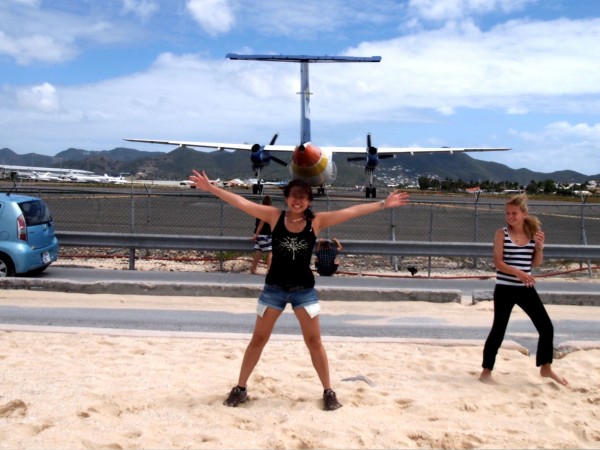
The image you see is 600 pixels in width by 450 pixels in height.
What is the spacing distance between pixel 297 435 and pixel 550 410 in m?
2.02

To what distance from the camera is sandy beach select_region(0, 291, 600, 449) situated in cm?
437

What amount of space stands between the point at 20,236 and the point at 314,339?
792 cm

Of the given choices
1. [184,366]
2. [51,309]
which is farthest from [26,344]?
[51,309]

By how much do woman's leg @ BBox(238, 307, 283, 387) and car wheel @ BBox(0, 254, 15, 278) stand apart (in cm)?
752

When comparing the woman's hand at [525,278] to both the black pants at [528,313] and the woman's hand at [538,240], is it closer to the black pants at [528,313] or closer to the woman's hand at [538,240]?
the black pants at [528,313]

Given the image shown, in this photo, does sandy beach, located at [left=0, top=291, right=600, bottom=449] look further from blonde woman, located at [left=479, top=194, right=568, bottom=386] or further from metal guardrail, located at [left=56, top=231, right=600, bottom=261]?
metal guardrail, located at [left=56, top=231, right=600, bottom=261]

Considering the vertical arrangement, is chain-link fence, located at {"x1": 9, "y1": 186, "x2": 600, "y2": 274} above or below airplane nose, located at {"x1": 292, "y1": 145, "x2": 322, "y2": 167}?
below

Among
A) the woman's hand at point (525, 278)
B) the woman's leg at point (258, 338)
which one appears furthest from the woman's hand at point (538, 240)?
the woman's leg at point (258, 338)

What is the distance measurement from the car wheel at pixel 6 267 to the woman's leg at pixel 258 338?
7520mm

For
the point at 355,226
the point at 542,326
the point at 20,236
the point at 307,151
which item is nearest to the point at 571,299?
the point at 542,326

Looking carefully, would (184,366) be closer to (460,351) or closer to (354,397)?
(354,397)

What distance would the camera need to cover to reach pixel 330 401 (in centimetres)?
488

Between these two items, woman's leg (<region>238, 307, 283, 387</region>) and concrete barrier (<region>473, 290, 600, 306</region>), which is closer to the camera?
woman's leg (<region>238, 307, 283, 387</region>)

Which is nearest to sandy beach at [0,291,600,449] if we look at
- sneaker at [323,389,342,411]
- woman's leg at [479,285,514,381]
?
sneaker at [323,389,342,411]
